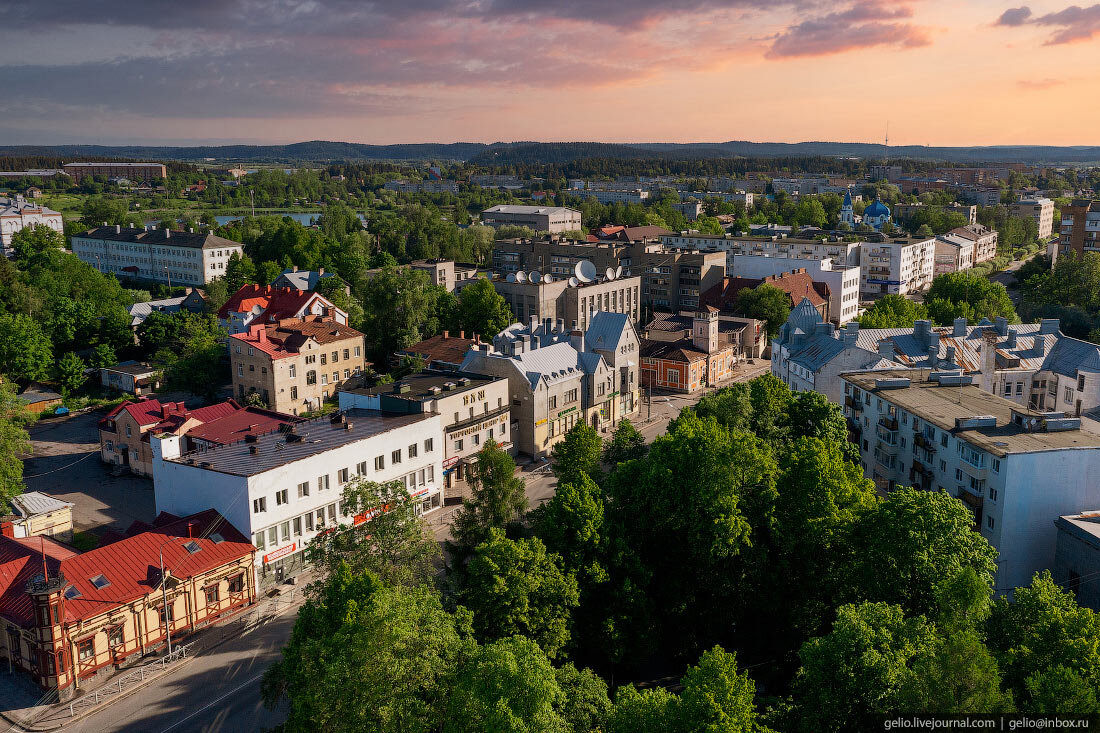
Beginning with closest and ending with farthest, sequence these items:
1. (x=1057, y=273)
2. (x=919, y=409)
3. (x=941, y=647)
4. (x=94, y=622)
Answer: (x=941, y=647)
(x=94, y=622)
(x=919, y=409)
(x=1057, y=273)

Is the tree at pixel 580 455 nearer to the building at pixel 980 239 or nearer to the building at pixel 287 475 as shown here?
the building at pixel 287 475

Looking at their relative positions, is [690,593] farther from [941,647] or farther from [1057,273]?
[1057,273]

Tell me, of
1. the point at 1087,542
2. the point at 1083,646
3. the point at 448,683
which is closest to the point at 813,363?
the point at 1087,542

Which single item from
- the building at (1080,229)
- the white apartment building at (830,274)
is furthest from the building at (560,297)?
the building at (1080,229)

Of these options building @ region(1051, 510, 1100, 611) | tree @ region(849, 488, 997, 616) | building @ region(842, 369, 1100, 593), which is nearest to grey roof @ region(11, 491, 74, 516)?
tree @ region(849, 488, 997, 616)

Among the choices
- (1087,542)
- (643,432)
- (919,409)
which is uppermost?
(919,409)
